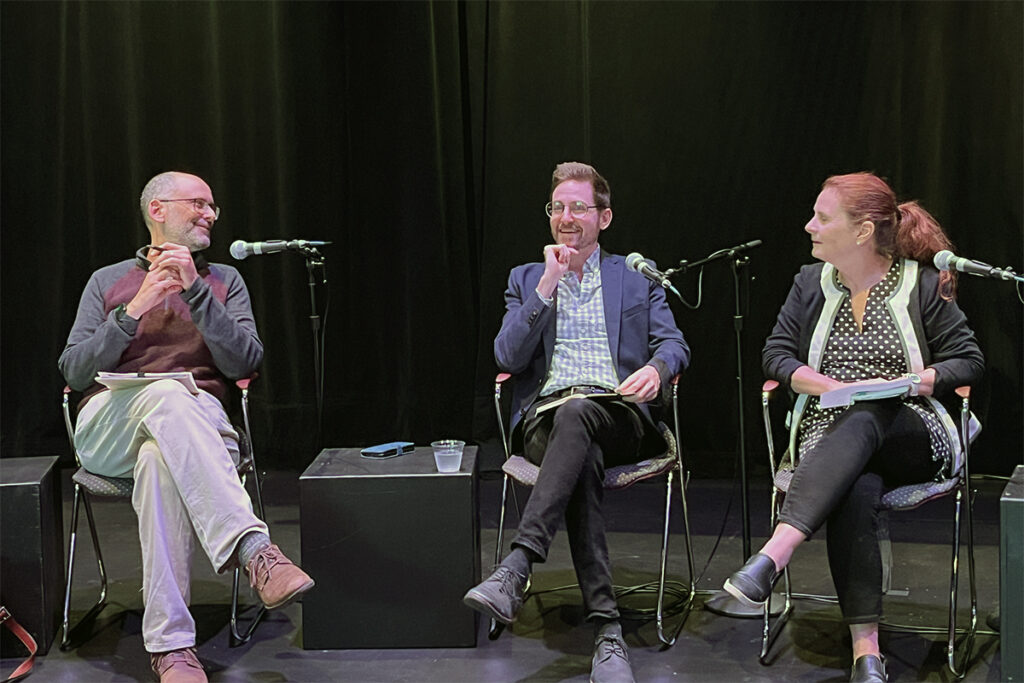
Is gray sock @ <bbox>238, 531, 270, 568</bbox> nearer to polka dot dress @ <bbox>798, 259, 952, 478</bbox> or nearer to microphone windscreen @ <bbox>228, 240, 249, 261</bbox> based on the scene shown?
microphone windscreen @ <bbox>228, 240, 249, 261</bbox>

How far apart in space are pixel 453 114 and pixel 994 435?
8.33 ft

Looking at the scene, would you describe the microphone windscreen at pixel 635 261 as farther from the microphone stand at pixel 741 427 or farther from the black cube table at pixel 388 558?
the black cube table at pixel 388 558

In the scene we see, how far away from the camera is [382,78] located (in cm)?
518

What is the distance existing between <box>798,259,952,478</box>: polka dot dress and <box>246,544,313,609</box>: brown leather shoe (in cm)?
134

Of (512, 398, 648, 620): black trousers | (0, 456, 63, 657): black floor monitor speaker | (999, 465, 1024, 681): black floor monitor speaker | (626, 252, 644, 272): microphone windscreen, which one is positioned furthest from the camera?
(626, 252, 644, 272): microphone windscreen

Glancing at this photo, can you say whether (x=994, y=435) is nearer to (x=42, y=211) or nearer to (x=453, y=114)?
(x=453, y=114)

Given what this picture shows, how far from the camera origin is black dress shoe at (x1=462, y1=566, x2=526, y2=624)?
286cm

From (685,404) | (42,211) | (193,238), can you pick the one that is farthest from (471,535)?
(42,211)

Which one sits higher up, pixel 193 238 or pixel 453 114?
pixel 453 114

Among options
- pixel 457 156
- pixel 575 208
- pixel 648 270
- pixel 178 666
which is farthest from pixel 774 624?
pixel 457 156

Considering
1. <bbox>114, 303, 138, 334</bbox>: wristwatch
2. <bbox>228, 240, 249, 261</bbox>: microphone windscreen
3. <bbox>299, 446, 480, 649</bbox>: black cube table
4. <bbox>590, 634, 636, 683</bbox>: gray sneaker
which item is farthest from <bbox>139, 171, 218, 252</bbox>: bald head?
<bbox>590, 634, 636, 683</bbox>: gray sneaker

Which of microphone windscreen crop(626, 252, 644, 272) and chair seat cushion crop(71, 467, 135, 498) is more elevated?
microphone windscreen crop(626, 252, 644, 272)

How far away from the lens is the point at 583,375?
354cm

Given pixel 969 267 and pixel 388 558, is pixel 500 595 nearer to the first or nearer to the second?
pixel 388 558
